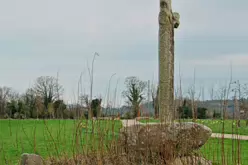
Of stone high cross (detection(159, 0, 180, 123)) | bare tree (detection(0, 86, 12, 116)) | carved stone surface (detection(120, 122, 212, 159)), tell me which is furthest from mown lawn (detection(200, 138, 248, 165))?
bare tree (detection(0, 86, 12, 116))

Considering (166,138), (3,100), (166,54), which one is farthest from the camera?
(3,100)

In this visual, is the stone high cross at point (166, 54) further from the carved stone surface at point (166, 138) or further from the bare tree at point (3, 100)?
the bare tree at point (3, 100)

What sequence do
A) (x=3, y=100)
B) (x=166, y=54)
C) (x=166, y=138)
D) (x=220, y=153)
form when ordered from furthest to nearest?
(x=3, y=100)
(x=220, y=153)
(x=166, y=54)
(x=166, y=138)

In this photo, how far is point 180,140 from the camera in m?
4.55

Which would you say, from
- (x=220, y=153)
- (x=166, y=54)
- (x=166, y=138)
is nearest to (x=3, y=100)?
(x=166, y=54)

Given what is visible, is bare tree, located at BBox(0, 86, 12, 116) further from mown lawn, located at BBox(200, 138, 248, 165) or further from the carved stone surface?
mown lawn, located at BBox(200, 138, 248, 165)

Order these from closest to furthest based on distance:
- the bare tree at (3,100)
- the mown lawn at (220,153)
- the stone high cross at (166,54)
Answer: the mown lawn at (220,153) → the stone high cross at (166,54) → the bare tree at (3,100)

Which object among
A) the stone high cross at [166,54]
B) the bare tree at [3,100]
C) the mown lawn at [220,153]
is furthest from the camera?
the bare tree at [3,100]

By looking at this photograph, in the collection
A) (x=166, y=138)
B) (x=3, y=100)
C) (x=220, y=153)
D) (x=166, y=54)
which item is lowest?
(x=220, y=153)

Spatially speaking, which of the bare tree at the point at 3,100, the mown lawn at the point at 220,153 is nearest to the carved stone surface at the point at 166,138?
the mown lawn at the point at 220,153

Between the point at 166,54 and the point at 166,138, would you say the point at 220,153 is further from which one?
the point at 166,138

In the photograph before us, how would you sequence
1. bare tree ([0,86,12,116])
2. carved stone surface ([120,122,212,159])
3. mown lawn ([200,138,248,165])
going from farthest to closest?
bare tree ([0,86,12,116]), carved stone surface ([120,122,212,159]), mown lawn ([200,138,248,165])

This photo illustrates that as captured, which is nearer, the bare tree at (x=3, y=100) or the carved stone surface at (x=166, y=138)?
the carved stone surface at (x=166, y=138)

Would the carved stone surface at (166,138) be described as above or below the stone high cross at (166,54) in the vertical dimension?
below
